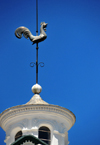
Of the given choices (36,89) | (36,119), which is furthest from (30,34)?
(36,119)

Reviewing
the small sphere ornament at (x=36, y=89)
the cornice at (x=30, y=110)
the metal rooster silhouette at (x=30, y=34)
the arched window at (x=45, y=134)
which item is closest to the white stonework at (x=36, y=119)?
the cornice at (x=30, y=110)

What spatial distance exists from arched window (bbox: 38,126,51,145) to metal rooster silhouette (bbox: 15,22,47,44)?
6.69 metres

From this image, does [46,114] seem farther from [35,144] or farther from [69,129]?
[35,144]

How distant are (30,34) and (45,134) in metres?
7.58

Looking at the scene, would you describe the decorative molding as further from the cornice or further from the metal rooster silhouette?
the metal rooster silhouette

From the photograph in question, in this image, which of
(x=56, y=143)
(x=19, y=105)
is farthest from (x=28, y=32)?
(x=56, y=143)

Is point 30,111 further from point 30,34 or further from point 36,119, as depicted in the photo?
point 30,34

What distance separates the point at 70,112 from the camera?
32.3 meters

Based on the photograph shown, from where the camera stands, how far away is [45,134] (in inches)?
1244

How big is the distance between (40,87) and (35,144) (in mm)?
7015

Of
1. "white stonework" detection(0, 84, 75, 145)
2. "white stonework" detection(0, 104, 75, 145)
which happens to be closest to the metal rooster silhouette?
"white stonework" detection(0, 84, 75, 145)

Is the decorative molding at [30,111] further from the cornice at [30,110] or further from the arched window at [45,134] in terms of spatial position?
the arched window at [45,134]

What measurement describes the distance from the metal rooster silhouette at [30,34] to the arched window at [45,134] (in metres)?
6.69

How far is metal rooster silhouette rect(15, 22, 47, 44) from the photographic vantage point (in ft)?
115
